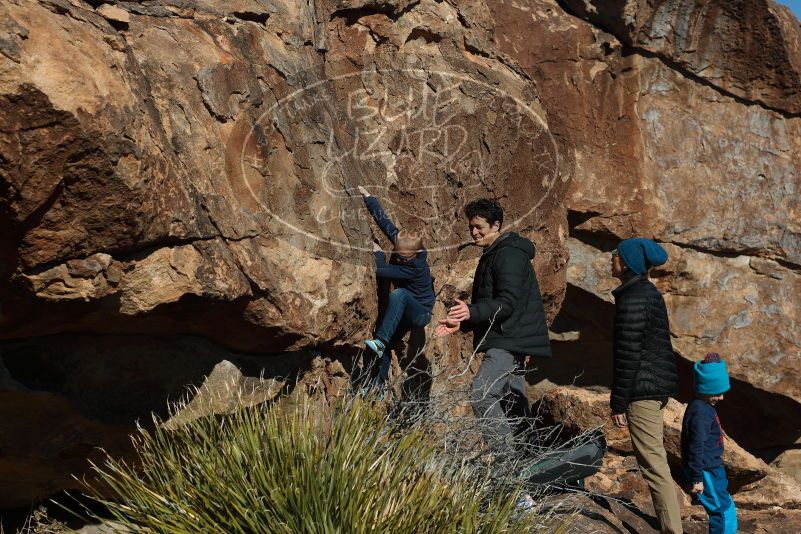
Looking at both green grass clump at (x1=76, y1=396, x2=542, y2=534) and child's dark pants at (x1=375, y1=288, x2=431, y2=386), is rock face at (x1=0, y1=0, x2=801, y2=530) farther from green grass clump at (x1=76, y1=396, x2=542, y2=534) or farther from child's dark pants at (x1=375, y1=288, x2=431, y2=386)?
green grass clump at (x1=76, y1=396, x2=542, y2=534)

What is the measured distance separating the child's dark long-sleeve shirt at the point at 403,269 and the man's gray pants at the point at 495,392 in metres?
0.87

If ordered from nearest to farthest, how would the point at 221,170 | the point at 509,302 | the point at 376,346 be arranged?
the point at 221,170, the point at 509,302, the point at 376,346

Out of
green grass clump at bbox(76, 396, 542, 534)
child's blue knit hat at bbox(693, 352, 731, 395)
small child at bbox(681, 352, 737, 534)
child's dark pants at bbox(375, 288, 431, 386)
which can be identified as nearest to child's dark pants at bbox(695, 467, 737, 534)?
small child at bbox(681, 352, 737, 534)

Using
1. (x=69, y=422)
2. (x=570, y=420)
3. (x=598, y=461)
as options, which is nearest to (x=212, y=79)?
(x=69, y=422)

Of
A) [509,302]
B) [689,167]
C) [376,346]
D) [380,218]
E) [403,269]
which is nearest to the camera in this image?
[509,302]

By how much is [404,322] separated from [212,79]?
2.01 metres

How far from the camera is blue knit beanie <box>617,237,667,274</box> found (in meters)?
5.44

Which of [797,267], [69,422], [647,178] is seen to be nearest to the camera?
[69,422]

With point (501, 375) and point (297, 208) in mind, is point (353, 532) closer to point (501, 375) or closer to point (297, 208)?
point (501, 375)

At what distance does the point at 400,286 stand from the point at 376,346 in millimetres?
587

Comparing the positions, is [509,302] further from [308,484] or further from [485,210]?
[308,484]

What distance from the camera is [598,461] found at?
597 cm
